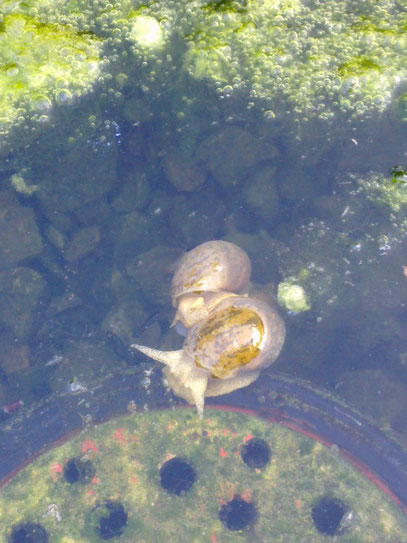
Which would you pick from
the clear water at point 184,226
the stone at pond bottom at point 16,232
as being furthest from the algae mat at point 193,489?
the stone at pond bottom at point 16,232

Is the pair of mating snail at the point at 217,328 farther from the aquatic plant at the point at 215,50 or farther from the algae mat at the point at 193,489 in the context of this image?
the aquatic plant at the point at 215,50

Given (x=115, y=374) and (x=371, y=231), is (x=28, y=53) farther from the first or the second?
(x=371, y=231)

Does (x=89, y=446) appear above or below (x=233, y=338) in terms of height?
below

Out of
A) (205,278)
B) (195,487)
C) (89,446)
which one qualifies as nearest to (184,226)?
(205,278)

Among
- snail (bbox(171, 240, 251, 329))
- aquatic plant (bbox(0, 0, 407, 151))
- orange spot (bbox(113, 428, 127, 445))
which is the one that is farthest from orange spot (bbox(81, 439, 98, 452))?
aquatic plant (bbox(0, 0, 407, 151))

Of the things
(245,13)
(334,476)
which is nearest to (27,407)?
(334,476)

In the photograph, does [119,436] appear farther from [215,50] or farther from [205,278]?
[215,50]
